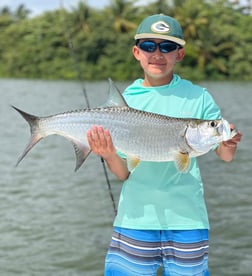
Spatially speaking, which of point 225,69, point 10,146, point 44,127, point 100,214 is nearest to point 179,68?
point 225,69

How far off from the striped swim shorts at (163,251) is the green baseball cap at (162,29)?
94 cm

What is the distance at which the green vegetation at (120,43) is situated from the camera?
181 ft

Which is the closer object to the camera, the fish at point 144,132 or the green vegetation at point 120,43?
the fish at point 144,132

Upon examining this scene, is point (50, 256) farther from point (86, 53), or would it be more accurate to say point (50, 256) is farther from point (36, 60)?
point (36, 60)

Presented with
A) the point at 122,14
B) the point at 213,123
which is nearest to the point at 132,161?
the point at 213,123

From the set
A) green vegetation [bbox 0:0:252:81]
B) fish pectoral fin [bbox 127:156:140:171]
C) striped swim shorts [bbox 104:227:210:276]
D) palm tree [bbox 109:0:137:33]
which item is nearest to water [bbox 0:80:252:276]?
striped swim shorts [bbox 104:227:210:276]

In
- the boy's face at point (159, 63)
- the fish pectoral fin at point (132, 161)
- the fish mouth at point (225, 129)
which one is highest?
the boy's face at point (159, 63)

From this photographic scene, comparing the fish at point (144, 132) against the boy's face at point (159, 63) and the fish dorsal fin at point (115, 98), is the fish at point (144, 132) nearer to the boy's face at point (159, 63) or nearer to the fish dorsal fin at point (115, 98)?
the fish dorsal fin at point (115, 98)

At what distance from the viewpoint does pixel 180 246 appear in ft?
9.36

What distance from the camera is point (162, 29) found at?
9.62ft

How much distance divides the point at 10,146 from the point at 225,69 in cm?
4164

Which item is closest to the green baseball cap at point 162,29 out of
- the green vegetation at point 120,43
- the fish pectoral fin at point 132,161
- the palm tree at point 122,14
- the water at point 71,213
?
the fish pectoral fin at point 132,161

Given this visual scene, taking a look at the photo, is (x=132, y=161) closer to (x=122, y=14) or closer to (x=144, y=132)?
(x=144, y=132)

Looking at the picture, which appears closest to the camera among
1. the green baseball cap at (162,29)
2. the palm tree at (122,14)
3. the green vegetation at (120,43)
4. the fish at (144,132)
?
the fish at (144,132)
